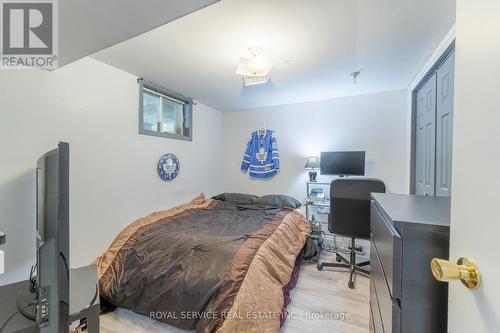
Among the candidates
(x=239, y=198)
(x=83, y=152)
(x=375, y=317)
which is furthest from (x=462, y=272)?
(x=239, y=198)

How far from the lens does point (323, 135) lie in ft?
12.1

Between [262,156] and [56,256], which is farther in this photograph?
[262,156]

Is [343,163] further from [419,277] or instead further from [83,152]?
[83,152]

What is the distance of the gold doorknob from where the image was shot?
0.46 metres

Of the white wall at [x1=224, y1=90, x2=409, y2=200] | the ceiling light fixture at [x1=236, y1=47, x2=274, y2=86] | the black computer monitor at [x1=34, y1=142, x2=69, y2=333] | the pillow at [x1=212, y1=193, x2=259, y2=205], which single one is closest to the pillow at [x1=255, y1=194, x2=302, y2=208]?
the pillow at [x1=212, y1=193, x2=259, y2=205]

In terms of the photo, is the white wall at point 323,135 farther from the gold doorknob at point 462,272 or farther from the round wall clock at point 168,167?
the gold doorknob at point 462,272

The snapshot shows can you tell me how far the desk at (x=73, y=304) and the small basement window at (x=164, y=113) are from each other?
5.98ft

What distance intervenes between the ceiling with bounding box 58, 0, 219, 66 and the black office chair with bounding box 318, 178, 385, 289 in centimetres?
213

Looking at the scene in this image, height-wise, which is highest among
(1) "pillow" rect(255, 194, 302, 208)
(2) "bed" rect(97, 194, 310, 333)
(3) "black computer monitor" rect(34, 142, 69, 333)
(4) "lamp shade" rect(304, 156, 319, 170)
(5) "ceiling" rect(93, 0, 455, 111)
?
(5) "ceiling" rect(93, 0, 455, 111)

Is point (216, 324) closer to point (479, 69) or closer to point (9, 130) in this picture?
point (479, 69)

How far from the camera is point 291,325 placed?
1.80 meters

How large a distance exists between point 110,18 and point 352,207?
2.56 m

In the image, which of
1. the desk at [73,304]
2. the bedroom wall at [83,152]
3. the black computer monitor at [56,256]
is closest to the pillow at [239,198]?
the bedroom wall at [83,152]

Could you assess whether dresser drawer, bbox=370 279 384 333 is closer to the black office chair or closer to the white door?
the white door
